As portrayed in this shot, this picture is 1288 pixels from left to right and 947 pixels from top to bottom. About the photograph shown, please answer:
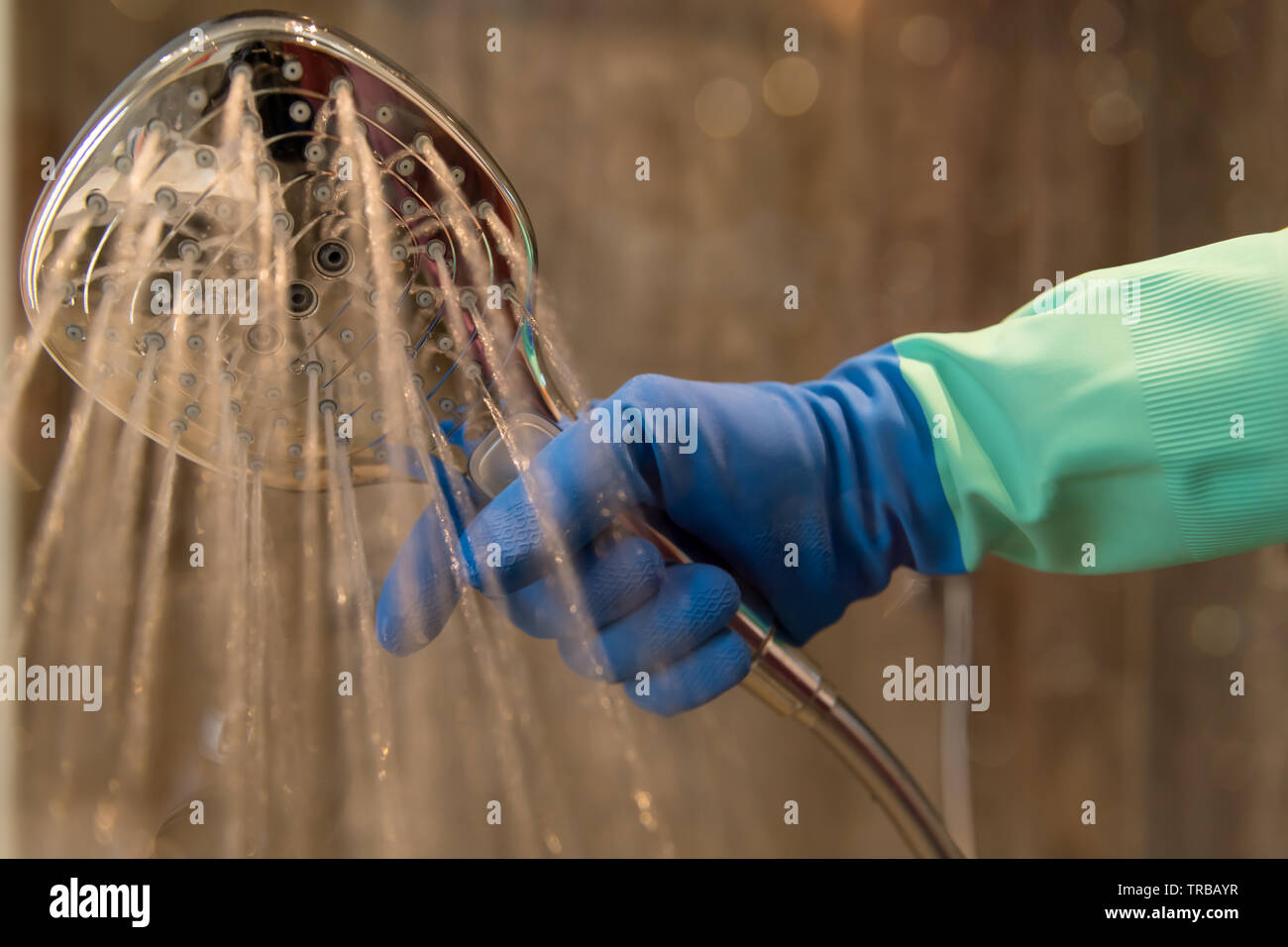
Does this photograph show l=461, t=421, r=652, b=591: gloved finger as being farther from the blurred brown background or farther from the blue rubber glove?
the blurred brown background

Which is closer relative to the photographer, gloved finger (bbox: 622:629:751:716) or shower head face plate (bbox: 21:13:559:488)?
shower head face plate (bbox: 21:13:559:488)

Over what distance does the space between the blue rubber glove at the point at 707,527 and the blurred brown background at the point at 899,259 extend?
304 millimetres

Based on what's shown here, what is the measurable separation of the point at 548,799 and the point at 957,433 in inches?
19.1

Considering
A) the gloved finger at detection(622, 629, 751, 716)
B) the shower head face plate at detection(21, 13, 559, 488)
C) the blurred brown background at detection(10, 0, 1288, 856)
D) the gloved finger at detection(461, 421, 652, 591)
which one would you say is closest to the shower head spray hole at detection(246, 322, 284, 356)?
the shower head face plate at detection(21, 13, 559, 488)

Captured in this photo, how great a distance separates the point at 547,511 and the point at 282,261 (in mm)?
133

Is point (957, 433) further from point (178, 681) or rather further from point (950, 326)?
point (178, 681)

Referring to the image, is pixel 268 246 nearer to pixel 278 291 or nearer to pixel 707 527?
pixel 278 291

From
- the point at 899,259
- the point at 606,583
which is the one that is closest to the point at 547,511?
the point at 606,583

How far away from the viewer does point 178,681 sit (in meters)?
0.59

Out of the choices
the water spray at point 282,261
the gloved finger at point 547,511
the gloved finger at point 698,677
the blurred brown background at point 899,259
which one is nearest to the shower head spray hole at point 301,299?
the water spray at point 282,261

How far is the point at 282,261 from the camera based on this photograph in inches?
10.4

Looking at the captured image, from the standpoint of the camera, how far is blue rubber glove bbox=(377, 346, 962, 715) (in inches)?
13.1

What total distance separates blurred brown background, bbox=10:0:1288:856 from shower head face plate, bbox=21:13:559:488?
1.31 feet
